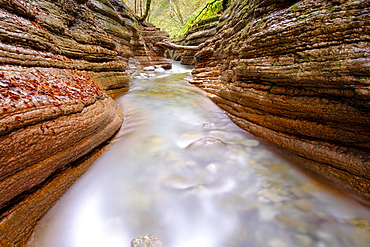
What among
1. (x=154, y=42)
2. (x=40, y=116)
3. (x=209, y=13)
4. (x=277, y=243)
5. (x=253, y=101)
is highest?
(x=209, y=13)

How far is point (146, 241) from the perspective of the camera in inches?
71.5

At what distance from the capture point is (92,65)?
555 cm

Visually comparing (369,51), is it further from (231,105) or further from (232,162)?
(231,105)

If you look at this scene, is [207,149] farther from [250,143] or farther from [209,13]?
[209,13]

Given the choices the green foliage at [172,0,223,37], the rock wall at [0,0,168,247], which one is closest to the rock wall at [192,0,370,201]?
the rock wall at [0,0,168,247]

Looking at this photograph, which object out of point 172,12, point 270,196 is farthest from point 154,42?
point 172,12

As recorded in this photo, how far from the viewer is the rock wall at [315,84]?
7.52 ft

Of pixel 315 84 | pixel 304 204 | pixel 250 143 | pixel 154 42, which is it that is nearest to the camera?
pixel 304 204

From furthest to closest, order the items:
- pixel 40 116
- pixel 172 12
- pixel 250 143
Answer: pixel 172 12, pixel 250 143, pixel 40 116

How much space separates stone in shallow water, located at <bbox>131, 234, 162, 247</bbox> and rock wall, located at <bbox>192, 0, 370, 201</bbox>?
117 inches

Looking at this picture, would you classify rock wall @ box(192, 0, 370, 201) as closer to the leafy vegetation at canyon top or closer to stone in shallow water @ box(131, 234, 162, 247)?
stone in shallow water @ box(131, 234, 162, 247)

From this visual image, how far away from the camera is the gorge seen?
1.88 metres

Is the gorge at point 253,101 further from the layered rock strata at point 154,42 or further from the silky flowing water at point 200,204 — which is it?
the layered rock strata at point 154,42

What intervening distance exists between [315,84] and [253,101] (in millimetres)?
1408
